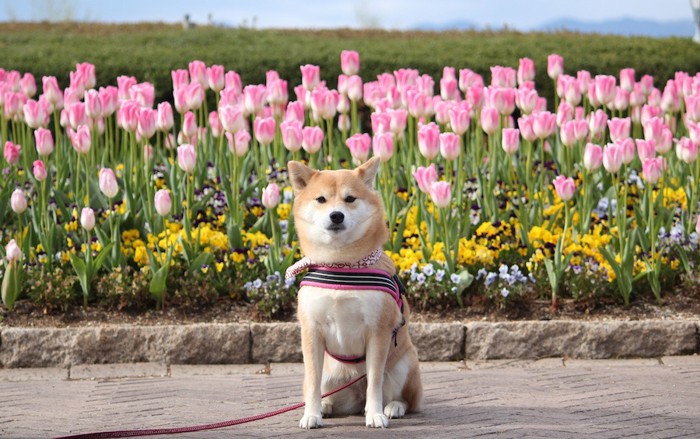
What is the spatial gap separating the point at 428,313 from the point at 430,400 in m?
1.44

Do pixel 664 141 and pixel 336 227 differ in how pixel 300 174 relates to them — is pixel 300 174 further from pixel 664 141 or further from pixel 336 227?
pixel 664 141

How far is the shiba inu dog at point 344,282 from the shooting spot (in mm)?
4512

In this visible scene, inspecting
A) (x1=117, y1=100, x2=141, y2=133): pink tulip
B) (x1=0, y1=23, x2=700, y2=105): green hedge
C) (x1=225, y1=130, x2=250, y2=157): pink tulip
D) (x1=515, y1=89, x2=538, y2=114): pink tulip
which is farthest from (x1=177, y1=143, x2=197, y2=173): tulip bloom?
(x1=0, y1=23, x2=700, y2=105): green hedge

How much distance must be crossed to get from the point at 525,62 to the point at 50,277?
170 inches

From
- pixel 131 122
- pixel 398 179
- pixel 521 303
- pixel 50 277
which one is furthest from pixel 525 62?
pixel 50 277

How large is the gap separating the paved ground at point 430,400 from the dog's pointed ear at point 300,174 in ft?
3.50

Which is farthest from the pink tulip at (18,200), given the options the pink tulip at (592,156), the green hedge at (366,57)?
the green hedge at (366,57)

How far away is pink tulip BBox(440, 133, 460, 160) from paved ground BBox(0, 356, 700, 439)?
146cm

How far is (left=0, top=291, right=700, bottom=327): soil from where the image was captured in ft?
22.5

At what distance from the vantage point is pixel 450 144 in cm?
717

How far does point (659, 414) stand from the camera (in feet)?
16.9

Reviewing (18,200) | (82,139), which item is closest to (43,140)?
(82,139)

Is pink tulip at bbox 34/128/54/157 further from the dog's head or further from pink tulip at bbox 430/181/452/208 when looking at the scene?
the dog's head

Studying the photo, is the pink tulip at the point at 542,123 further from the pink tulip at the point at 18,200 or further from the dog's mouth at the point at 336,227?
the pink tulip at the point at 18,200
